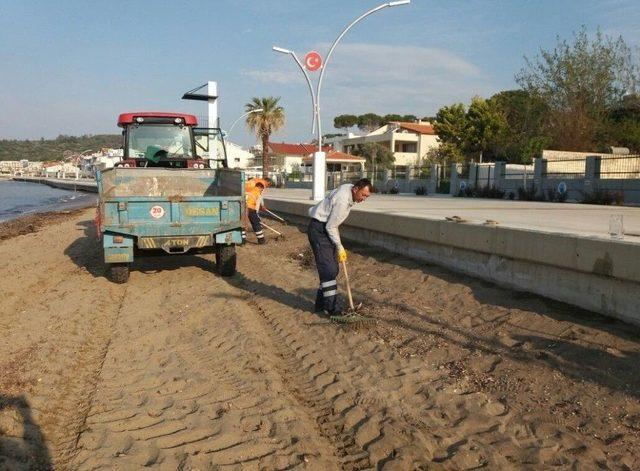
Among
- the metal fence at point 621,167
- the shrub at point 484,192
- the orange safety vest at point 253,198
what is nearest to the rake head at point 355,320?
the orange safety vest at point 253,198

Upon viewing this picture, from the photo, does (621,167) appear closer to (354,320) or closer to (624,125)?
(624,125)

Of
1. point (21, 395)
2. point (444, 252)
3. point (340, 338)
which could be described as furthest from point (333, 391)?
point (444, 252)

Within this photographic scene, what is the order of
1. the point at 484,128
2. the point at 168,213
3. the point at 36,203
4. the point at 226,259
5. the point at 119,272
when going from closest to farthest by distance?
the point at 168,213
the point at 119,272
the point at 226,259
the point at 36,203
the point at 484,128

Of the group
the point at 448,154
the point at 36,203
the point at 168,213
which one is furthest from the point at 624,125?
the point at 36,203

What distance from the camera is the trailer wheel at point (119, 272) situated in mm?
9391

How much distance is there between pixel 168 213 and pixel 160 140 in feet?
11.8

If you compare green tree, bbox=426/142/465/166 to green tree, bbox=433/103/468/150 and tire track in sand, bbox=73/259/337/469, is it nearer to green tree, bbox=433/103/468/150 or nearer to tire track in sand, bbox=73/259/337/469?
green tree, bbox=433/103/468/150

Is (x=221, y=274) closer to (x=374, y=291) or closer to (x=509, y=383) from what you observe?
(x=374, y=291)

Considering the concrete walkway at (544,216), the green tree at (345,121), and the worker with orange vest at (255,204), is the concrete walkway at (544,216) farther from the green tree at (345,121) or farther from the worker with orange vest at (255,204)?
the green tree at (345,121)

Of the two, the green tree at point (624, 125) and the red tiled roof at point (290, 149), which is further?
the red tiled roof at point (290, 149)

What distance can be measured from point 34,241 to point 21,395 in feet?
42.8

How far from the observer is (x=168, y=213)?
366 inches

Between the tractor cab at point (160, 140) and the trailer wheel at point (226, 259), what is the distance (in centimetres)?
273

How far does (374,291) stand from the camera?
324 inches
